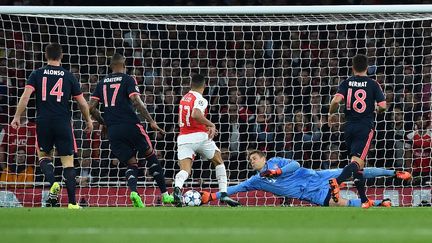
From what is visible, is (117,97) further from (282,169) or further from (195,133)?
(282,169)

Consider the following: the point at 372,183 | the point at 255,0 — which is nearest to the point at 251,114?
the point at 372,183

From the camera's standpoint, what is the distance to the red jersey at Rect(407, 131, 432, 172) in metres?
15.6

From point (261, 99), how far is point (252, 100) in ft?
0.76

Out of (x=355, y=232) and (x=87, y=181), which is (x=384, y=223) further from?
(x=87, y=181)

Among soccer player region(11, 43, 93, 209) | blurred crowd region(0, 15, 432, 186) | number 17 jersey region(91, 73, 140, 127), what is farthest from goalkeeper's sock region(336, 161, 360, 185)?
soccer player region(11, 43, 93, 209)

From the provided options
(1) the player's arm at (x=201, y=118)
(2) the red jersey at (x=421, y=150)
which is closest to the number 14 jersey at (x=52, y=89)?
(1) the player's arm at (x=201, y=118)

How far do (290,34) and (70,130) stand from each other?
18.6 feet

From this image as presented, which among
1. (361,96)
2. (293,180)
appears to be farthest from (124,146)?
(361,96)

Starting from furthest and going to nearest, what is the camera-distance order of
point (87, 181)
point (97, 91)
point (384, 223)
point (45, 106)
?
point (87, 181) < point (97, 91) < point (45, 106) < point (384, 223)

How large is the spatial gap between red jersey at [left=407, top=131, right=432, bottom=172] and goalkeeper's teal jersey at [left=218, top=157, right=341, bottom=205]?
6.42ft

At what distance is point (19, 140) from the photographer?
15945 millimetres

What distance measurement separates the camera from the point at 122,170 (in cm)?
1695

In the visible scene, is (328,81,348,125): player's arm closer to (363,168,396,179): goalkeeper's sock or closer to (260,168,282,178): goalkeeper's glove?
(260,168,282,178): goalkeeper's glove

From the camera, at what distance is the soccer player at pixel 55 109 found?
12.1 m
